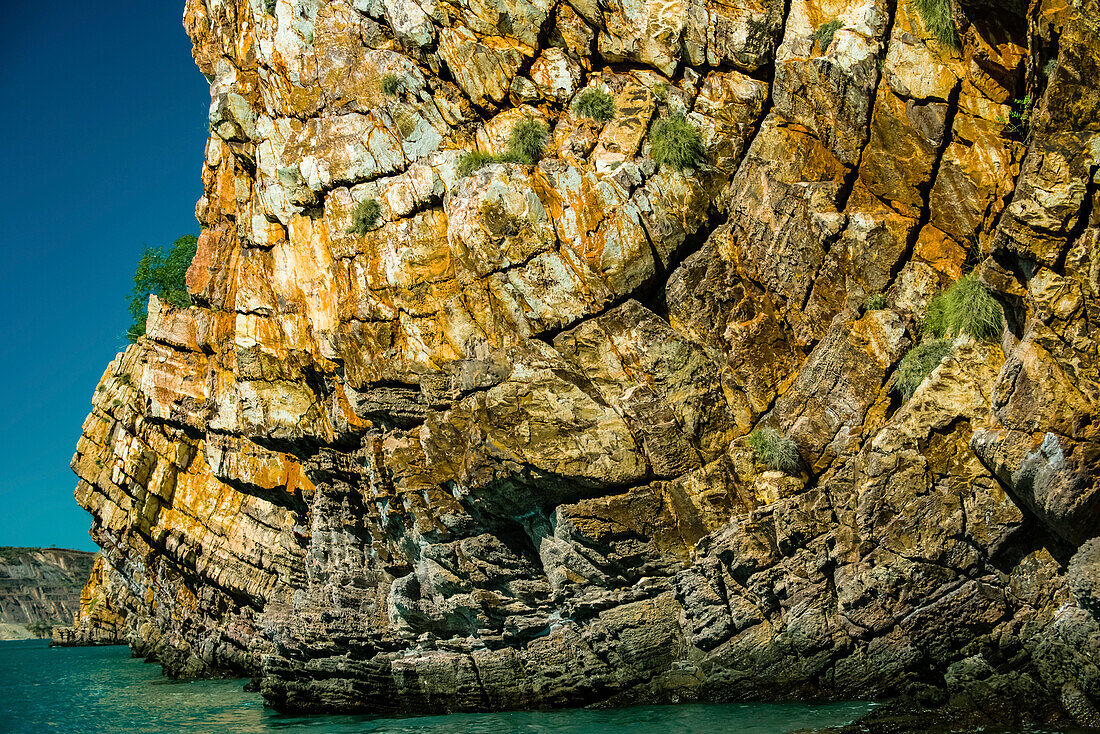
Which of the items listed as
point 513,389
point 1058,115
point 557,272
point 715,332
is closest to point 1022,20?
point 1058,115

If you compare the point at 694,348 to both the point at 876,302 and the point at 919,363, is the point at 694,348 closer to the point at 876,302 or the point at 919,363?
the point at 876,302

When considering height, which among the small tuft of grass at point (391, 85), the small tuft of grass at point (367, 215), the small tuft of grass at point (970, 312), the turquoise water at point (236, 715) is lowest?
the turquoise water at point (236, 715)

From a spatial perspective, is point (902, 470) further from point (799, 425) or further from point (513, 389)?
point (513, 389)

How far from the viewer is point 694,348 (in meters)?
19.7

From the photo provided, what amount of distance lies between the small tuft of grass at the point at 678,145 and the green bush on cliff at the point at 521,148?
9.71 ft

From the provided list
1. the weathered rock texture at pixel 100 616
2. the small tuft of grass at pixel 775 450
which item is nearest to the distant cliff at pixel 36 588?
the weathered rock texture at pixel 100 616

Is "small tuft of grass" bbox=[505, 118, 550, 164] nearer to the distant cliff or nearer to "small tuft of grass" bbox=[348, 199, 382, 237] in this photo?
"small tuft of grass" bbox=[348, 199, 382, 237]

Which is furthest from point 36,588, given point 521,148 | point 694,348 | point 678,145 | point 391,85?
point 678,145

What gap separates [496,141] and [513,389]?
22.1 ft

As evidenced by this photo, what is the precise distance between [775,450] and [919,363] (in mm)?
3569

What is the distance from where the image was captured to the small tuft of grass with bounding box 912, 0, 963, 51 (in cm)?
1758

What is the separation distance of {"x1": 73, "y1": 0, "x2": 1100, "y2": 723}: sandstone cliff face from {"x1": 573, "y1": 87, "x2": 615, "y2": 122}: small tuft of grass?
10.1 inches

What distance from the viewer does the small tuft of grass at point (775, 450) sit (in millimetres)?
18219

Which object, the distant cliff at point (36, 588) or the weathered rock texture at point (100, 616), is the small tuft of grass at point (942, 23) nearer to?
the weathered rock texture at point (100, 616)
